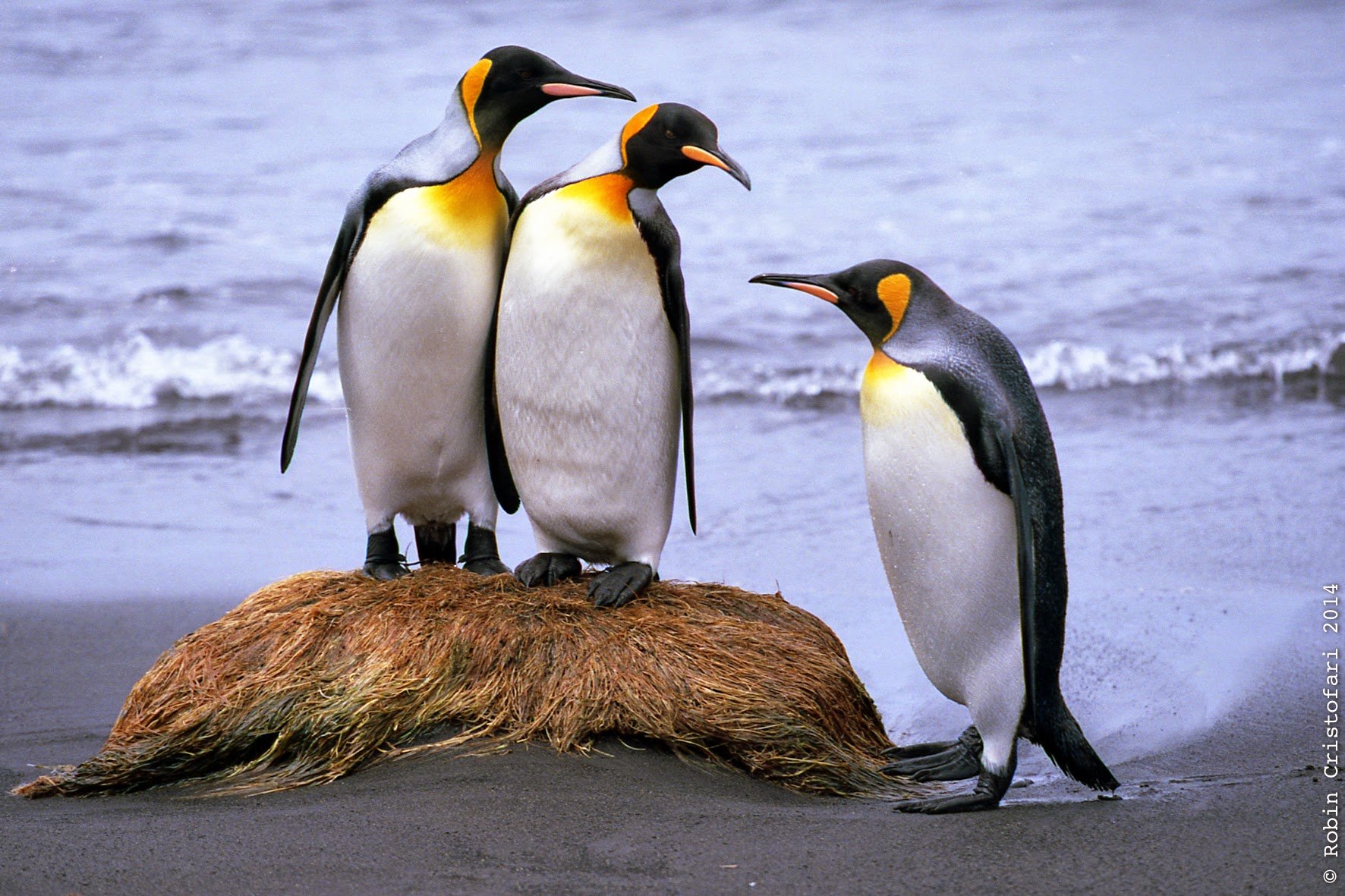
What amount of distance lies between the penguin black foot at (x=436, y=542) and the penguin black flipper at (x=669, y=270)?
80 centimetres

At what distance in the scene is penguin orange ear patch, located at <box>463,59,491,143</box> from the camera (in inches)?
146

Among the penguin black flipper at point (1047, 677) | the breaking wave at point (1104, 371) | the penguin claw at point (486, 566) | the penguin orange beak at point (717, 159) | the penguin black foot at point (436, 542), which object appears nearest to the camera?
the penguin black flipper at point (1047, 677)

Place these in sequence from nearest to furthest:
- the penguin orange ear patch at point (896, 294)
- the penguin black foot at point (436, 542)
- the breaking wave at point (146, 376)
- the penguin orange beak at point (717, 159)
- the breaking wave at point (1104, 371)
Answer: the penguin orange ear patch at point (896, 294), the penguin orange beak at point (717, 159), the penguin black foot at point (436, 542), the breaking wave at point (146, 376), the breaking wave at point (1104, 371)

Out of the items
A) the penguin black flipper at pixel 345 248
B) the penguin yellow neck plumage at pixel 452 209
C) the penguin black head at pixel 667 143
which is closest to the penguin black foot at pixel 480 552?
the penguin black flipper at pixel 345 248

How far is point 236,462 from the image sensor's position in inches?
305

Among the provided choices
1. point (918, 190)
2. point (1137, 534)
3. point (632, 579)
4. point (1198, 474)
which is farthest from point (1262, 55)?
point (632, 579)

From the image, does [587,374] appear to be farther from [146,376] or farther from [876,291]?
[146,376]

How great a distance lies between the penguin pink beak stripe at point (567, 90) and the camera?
11.9 feet

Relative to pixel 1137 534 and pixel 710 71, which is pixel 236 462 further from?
pixel 710 71

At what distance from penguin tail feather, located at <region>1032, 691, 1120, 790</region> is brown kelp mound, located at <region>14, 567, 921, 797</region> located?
412 millimetres

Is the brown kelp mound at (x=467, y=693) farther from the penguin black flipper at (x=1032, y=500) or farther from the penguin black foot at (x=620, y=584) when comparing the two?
the penguin black flipper at (x=1032, y=500)

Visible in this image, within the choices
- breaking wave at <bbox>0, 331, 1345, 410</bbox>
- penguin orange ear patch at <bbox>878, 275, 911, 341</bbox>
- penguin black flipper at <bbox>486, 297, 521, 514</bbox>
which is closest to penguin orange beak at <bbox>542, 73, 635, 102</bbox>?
penguin black flipper at <bbox>486, 297, 521, 514</bbox>

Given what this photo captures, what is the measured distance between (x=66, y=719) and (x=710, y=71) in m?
15.1

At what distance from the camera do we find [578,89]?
3.62m
